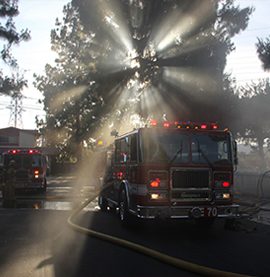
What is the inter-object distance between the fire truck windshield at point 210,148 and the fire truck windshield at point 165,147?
22 centimetres

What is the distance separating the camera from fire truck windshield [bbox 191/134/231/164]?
7.39 metres

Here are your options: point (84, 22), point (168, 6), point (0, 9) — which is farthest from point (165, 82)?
point (0, 9)

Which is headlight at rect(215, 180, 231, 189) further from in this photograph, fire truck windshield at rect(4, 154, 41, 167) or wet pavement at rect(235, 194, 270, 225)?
fire truck windshield at rect(4, 154, 41, 167)

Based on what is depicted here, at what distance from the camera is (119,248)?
597 centimetres

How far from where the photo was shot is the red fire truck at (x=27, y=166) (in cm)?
1667

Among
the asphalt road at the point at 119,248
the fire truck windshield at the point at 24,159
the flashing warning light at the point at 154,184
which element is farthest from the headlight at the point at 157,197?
the fire truck windshield at the point at 24,159

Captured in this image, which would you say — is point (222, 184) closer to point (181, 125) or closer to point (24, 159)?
point (181, 125)

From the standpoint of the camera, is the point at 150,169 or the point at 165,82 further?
the point at 165,82

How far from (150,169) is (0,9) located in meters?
18.2

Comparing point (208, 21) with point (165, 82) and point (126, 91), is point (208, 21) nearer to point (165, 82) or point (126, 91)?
point (165, 82)

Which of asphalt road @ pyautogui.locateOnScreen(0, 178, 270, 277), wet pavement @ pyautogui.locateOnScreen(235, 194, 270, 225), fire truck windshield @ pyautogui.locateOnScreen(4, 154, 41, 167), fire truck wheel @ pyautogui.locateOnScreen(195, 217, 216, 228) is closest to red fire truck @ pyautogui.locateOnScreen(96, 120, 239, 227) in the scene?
asphalt road @ pyautogui.locateOnScreen(0, 178, 270, 277)

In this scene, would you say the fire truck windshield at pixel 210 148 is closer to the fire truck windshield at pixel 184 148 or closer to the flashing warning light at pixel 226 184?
the fire truck windshield at pixel 184 148

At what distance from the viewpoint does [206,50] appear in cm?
2334

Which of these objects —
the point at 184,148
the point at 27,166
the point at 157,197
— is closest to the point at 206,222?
the point at 157,197
